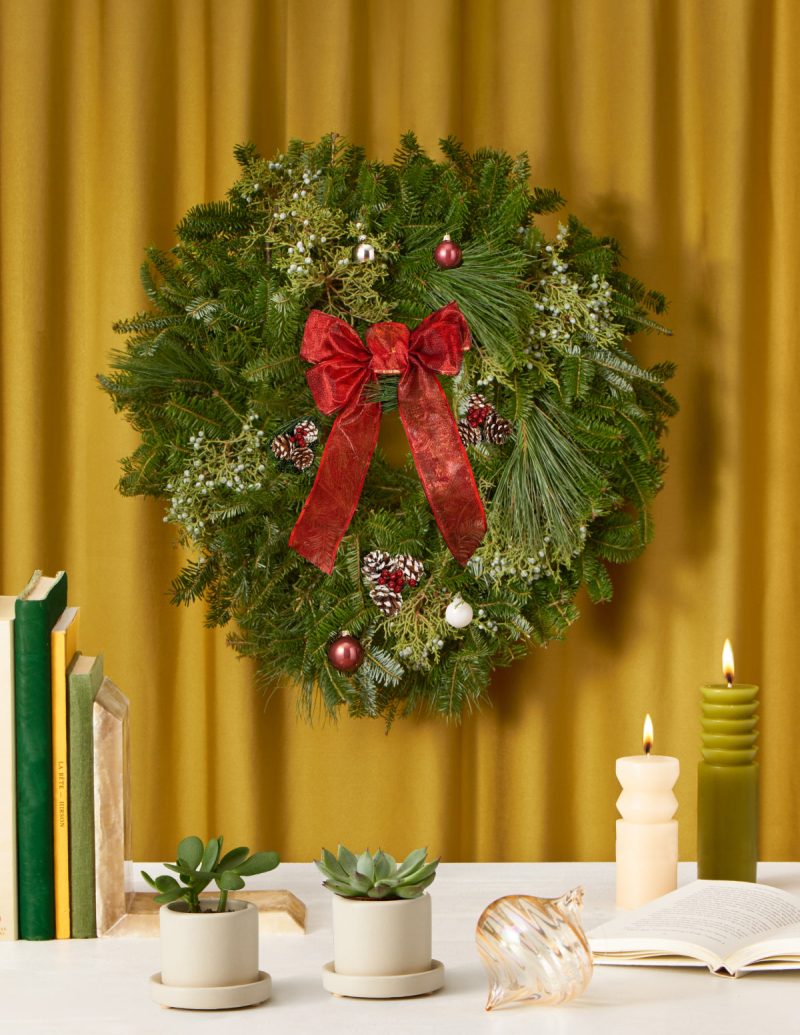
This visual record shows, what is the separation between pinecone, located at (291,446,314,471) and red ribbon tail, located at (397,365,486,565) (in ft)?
0.41

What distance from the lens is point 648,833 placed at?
1085 millimetres

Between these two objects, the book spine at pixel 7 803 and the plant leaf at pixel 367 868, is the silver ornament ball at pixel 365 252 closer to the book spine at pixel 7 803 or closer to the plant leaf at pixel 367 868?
the book spine at pixel 7 803

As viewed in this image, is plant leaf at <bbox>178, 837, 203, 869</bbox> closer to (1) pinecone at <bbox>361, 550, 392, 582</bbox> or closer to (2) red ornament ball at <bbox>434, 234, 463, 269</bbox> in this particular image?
(1) pinecone at <bbox>361, 550, 392, 582</bbox>

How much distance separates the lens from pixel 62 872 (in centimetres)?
100

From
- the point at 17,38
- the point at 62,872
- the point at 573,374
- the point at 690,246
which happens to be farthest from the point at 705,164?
the point at 62,872

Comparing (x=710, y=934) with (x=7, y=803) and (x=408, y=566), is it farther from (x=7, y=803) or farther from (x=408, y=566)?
(x=408, y=566)

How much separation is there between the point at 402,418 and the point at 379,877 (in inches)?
29.1

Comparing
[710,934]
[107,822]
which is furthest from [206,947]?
[710,934]

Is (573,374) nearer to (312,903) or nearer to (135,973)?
(312,903)

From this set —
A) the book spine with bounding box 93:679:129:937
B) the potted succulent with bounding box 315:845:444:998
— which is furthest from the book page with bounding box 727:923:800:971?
the book spine with bounding box 93:679:129:937

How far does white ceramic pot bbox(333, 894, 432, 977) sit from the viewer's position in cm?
84

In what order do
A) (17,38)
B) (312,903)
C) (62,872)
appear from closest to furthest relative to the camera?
(62,872), (312,903), (17,38)

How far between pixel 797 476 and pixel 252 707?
2.74ft

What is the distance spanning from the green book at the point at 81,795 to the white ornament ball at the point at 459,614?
57 cm
